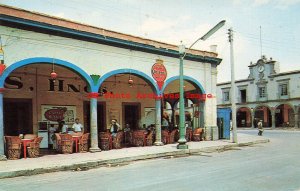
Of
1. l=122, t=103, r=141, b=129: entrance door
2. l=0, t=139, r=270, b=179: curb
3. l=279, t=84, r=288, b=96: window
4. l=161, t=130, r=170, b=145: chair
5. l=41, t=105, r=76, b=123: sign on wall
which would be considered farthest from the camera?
l=279, t=84, r=288, b=96: window

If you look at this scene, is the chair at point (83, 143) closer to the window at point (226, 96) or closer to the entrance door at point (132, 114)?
the entrance door at point (132, 114)

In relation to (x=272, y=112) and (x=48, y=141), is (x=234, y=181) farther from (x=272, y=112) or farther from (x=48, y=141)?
(x=272, y=112)

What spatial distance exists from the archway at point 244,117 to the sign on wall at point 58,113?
3589cm

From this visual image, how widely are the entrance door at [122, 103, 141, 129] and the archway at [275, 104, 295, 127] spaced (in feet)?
94.0

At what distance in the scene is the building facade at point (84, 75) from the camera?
1223 cm

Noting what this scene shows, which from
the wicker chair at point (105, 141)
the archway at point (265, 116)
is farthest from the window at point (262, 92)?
the wicker chair at point (105, 141)

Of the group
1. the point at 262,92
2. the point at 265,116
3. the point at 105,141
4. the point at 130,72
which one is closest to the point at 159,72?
the point at 130,72

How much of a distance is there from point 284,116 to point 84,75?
37168 millimetres

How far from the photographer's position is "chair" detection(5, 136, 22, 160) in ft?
38.6

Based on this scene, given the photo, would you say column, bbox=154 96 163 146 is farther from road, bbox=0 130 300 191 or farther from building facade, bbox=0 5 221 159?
road, bbox=0 130 300 191

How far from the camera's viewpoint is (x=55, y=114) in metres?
16.5

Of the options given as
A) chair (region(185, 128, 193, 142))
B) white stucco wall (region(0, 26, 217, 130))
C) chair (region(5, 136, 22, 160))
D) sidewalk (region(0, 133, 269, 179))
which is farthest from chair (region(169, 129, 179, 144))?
chair (region(5, 136, 22, 160))

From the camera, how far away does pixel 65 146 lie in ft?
44.6

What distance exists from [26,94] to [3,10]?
4.91 m
